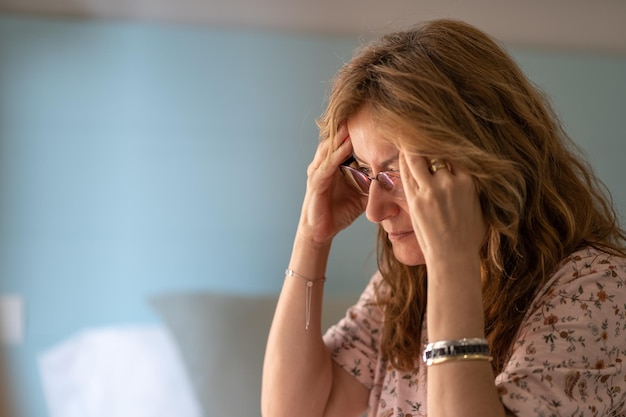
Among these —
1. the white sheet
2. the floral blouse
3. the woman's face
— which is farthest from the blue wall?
the floral blouse

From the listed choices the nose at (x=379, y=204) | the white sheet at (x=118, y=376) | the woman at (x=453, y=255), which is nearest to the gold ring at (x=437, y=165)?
the woman at (x=453, y=255)

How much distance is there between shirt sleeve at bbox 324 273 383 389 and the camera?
5.14 feet

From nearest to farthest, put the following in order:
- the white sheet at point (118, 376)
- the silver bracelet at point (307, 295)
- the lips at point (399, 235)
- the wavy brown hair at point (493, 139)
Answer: the wavy brown hair at point (493, 139), the lips at point (399, 235), the silver bracelet at point (307, 295), the white sheet at point (118, 376)

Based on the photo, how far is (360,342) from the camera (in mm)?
1577

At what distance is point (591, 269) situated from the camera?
48.8 inches

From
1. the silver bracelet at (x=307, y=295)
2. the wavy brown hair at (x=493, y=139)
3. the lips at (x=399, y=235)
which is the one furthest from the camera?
the silver bracelet at (x=307, y=295)

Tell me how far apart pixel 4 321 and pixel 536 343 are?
1.24 meters

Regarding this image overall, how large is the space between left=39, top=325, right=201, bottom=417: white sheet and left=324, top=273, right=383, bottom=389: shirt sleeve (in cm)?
45

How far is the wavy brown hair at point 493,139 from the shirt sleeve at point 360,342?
0.29m

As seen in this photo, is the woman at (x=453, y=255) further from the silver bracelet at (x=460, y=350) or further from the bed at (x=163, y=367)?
the bed at (x=163, y=367)

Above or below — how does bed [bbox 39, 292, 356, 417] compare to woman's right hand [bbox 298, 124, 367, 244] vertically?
below

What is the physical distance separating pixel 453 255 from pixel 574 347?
0.73 feet

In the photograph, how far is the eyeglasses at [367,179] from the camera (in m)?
1.29

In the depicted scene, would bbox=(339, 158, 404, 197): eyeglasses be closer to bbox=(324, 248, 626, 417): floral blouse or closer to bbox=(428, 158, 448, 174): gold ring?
bbox=(428, 158, 448, 174): gold ring
